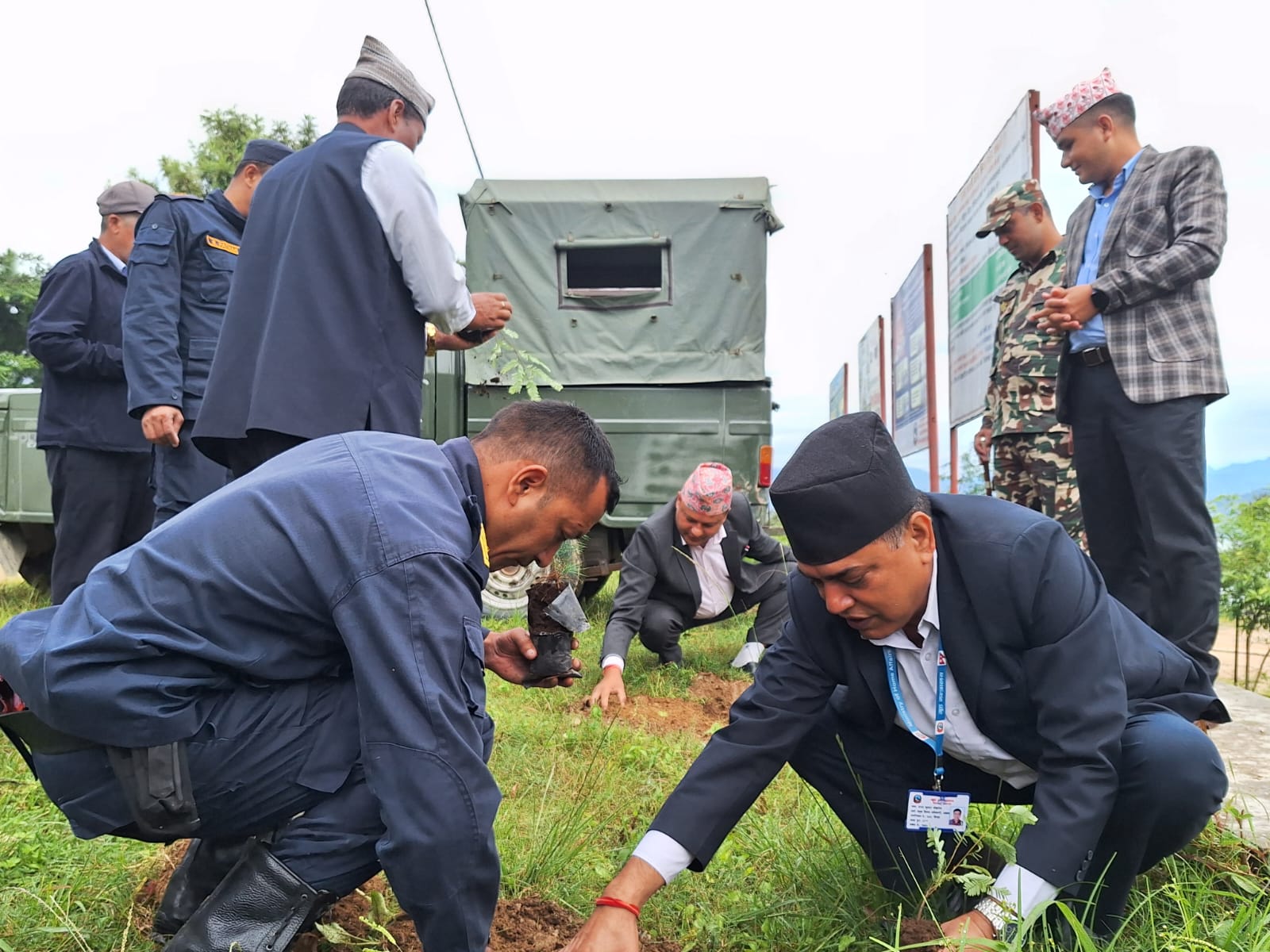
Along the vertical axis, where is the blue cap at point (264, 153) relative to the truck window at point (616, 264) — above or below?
below

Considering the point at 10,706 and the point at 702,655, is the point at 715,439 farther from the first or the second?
the point at 10,706

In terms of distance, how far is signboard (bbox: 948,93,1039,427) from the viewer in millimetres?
5145

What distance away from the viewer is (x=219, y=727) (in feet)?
5.39

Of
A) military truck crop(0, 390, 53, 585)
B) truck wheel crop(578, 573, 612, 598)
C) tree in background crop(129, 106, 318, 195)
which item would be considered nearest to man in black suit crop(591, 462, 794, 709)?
truck wheel crop(578, 573, 612, 598)

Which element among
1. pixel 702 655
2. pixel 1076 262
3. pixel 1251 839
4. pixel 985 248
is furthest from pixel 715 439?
pixel 1251 839

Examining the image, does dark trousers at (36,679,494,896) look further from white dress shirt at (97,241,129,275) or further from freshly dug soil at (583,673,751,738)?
white dress shirt at (97,241,129,275)

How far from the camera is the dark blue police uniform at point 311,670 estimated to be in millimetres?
1470

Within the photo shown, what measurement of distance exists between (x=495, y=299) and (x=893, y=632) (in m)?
1.55

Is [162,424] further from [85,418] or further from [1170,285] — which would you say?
[1170,285]

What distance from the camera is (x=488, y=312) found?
285cm

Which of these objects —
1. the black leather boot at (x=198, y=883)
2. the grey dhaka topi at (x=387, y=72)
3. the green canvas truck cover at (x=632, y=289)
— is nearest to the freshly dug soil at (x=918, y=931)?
the black leather boot at (x=198, y=883)

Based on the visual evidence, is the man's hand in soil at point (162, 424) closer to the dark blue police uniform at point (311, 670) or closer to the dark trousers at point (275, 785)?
the dark blue police uniform at point (311, 670)

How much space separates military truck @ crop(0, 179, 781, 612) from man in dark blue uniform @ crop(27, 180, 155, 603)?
2.63 meters

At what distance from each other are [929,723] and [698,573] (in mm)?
3030
